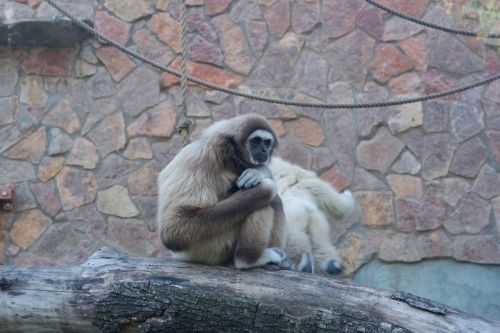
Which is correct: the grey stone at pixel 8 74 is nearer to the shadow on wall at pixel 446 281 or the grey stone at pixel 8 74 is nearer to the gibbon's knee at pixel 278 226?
the shadow on wall at pixel 446 281

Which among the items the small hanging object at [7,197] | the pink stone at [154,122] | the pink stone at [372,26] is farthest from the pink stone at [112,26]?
the pink stone at [372,26]

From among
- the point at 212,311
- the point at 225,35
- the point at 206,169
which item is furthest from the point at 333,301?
the point at 225,35

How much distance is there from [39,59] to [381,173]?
4213 millimetres

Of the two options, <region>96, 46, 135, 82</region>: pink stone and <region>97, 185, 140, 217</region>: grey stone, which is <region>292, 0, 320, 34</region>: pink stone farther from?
<region>97, 185, 140, 217</region>: grey stone

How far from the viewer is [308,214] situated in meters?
6.52

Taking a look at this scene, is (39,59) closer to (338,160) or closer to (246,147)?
(338,160)

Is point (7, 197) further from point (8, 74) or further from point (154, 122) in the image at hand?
point (154, 122)

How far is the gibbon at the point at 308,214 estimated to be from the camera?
593 cm

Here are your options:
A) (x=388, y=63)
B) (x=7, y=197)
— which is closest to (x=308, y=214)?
(x=388, y=63)

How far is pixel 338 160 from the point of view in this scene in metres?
9.19

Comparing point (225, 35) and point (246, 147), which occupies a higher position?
point (225, 35)

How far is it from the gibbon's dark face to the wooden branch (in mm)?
780

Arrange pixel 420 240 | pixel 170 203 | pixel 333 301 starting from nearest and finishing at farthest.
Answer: pixel 333 301 < pixel 170 203 < pixel 420 240

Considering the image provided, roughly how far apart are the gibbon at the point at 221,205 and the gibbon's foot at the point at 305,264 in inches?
28.2
